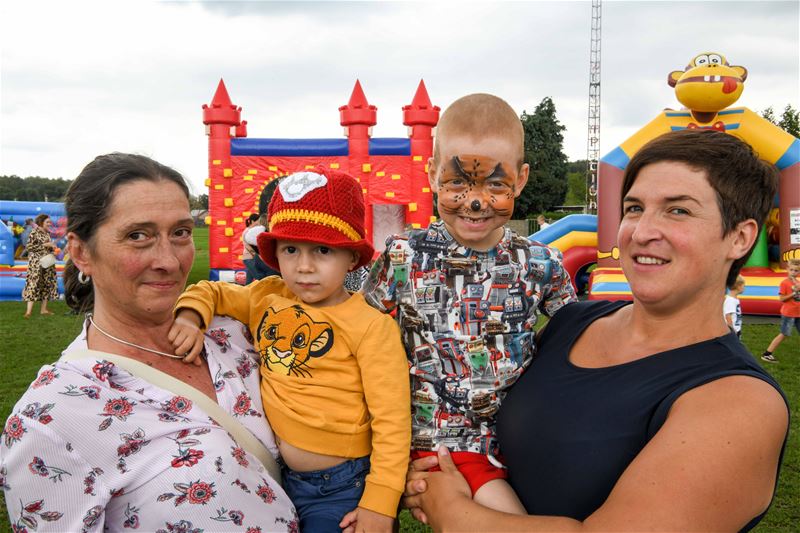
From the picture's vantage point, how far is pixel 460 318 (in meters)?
2.17

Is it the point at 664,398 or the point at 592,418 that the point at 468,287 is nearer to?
the point at 592,418

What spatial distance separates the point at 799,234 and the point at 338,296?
992 centimetres

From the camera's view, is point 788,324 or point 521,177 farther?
point 788,324

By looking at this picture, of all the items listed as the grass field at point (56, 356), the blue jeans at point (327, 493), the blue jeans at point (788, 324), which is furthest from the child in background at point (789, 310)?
the blue jeans at point (327, 493)

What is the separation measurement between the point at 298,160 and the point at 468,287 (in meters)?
11.4

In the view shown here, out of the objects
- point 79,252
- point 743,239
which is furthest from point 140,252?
point 743,239

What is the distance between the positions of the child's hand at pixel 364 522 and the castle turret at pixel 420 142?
36.6ft

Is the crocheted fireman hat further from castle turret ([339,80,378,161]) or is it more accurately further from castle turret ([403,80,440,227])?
castle turret ([339,80,378,161])

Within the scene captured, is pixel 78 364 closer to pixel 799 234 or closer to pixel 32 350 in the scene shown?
pixel 32 350

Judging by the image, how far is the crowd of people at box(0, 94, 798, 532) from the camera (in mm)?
1499

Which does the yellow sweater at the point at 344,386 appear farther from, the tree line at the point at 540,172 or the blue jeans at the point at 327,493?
the tree line at the point at 540,172

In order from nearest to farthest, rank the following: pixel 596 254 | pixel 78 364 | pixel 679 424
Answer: pixel 679 424 → pixel 78 364 → pixel 596 254

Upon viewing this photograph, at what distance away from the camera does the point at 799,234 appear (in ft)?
31.3

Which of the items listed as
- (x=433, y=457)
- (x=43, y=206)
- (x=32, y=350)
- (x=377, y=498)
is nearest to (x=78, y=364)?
(x=377, y=498)
